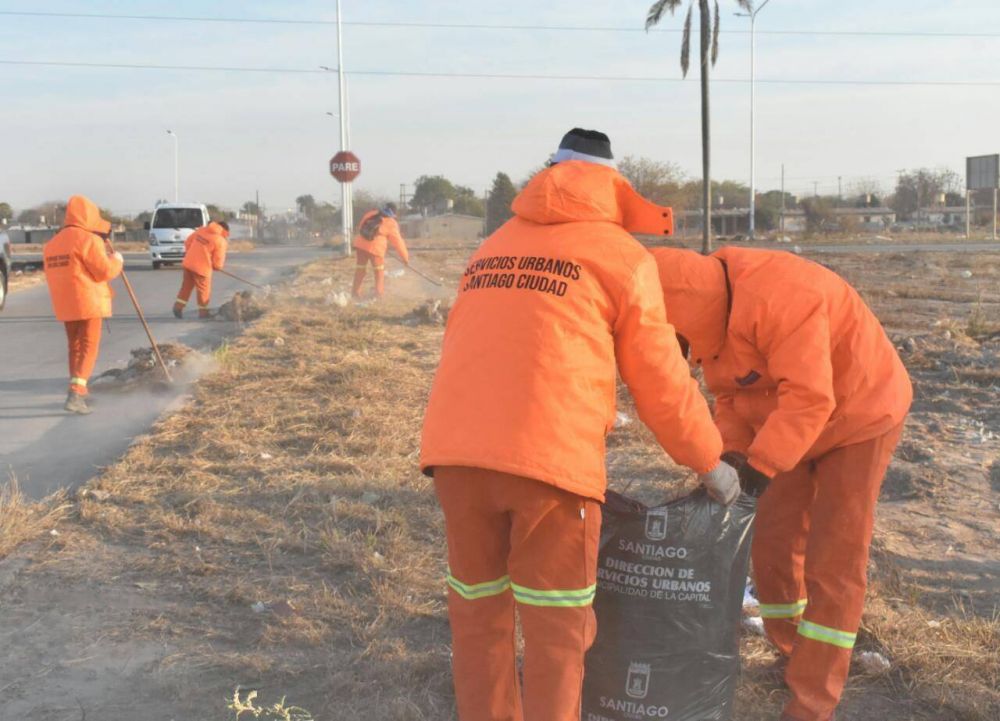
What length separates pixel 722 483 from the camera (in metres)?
2.83

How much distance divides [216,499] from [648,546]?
10.0 feet

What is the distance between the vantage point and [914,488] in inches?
221

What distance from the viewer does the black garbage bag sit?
9.78 ft

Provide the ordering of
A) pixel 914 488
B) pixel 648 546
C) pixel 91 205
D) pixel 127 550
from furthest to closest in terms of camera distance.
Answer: pixel 91 205 → pixel 914 488 → pixel 127 550 → pixel 648 546

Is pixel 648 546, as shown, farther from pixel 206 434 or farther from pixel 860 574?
pixel 206 434

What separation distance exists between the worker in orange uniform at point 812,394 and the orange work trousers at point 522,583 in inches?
31.0

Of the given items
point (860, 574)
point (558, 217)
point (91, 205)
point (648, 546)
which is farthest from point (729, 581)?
point (91, 205)

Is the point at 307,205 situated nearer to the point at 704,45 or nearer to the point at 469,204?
the point at 469,204

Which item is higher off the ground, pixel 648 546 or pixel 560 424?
pixel 560 424

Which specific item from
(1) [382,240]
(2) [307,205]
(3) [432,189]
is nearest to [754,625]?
(1) [382,240]

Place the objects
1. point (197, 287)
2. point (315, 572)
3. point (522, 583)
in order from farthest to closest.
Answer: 1. point (197, 287)
2. point (315, 572)
3. point (522, 583)

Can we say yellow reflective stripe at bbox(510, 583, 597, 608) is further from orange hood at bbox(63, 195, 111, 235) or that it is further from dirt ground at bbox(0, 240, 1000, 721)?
orange hood at bbox(63, 195, 111, 235)

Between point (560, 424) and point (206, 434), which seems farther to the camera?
point (206, 434)

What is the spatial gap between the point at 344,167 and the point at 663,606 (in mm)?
31408
